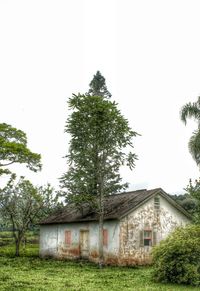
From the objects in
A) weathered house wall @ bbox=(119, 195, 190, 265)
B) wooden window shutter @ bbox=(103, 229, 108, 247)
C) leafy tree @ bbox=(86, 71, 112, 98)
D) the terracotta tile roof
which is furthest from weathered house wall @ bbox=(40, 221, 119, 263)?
leafy tree @ bbox=(86, 71, 112, 98)

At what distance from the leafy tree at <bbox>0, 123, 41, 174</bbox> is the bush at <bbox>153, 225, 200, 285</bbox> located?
1401 cm

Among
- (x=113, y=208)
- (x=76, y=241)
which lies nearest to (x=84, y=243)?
(x=76, y=241)

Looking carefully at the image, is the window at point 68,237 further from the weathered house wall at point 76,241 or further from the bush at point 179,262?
the bush at point 179,262

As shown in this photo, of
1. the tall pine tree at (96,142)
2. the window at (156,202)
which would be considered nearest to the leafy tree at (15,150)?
the tall pine tree at (96,142)

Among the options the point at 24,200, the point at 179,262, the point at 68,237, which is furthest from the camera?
the point at 24,200

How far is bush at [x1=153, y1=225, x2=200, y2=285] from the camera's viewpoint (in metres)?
18.5

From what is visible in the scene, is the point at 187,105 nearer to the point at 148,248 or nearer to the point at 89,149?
the point at 89,149

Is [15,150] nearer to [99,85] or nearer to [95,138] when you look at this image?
[95,138]

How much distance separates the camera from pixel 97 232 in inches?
1282

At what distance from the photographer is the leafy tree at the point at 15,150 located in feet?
95.6

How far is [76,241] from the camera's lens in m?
35.4

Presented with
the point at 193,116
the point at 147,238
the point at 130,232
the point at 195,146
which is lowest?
the point at 147,238

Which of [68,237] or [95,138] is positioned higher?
[95,138]

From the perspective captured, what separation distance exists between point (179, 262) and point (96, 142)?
13.4 metres
